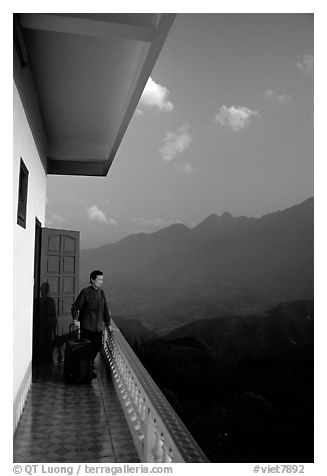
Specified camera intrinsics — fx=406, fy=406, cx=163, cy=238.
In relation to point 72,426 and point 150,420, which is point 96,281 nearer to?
point 72,426

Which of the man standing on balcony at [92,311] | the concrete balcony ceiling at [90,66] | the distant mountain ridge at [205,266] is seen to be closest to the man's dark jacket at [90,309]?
the man standing on balcony at [92,311]

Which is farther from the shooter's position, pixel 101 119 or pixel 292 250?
pixel 292 250

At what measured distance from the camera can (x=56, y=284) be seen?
5777 mm

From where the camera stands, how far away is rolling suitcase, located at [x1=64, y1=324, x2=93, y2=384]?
175 inches

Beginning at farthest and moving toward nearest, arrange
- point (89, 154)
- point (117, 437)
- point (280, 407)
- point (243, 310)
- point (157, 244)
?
point (157, 244), point (243, 310), point (280, 407), point (89, 154), point (117, 437)

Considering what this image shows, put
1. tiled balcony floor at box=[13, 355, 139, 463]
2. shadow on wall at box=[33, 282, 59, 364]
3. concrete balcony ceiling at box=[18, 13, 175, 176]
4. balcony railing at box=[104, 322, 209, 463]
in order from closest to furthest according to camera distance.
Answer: balcony railing at box=[104, 322, 209, 463], tiled balcony floor at box=[13, 355, 139, 463], concrete balcony ceiling at box=[18, 13, 175, 176], shadow on wall at box=[33, 282, 59, 364]

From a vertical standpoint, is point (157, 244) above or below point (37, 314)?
above

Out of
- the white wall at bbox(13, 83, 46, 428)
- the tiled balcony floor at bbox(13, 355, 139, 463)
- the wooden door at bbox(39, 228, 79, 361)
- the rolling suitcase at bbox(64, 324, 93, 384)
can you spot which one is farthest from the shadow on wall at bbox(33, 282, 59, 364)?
the white wall at bbox(13, 83, 46, 428)

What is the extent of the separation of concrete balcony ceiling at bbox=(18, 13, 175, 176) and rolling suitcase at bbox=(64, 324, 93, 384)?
2.66 m

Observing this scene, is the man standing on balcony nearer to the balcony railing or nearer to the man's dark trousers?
the man's dark trousers

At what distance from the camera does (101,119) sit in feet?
17.3
